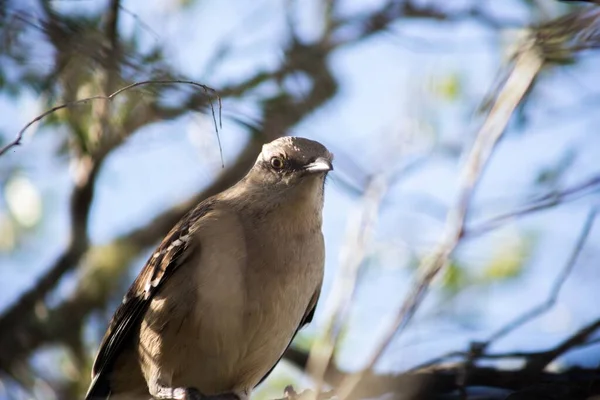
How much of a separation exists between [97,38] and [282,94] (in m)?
1.94

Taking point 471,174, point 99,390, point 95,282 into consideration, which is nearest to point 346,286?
point 471,174

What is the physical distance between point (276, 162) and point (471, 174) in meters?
1.99

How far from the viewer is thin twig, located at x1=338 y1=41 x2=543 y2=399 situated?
2910 mm

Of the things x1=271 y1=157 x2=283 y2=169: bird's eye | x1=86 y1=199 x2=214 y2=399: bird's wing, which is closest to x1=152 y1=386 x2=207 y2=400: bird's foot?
x1=86 y1=199 x2=214 y2=399: bird's wing

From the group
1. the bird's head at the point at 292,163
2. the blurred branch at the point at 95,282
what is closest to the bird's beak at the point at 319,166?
the bird's head at the point at 292,163

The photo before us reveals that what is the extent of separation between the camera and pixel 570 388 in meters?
3.65

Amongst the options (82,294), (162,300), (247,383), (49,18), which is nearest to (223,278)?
(162,300)

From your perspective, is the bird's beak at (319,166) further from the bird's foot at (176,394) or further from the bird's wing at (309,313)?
the bird's foot at (176,394)

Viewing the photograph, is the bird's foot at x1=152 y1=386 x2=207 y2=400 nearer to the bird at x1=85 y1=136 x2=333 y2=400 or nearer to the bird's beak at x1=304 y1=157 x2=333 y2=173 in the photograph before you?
the bird at x1=85 y1=136 x2=333 y2=400

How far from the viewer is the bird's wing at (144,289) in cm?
474

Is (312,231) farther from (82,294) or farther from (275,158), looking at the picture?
(82,294)

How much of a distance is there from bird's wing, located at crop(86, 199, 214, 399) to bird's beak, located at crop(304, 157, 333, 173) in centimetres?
63

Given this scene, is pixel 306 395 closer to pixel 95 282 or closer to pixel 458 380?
pixel 458 380

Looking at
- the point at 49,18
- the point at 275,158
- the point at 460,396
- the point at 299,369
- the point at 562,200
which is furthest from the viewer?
the point at 299,369
